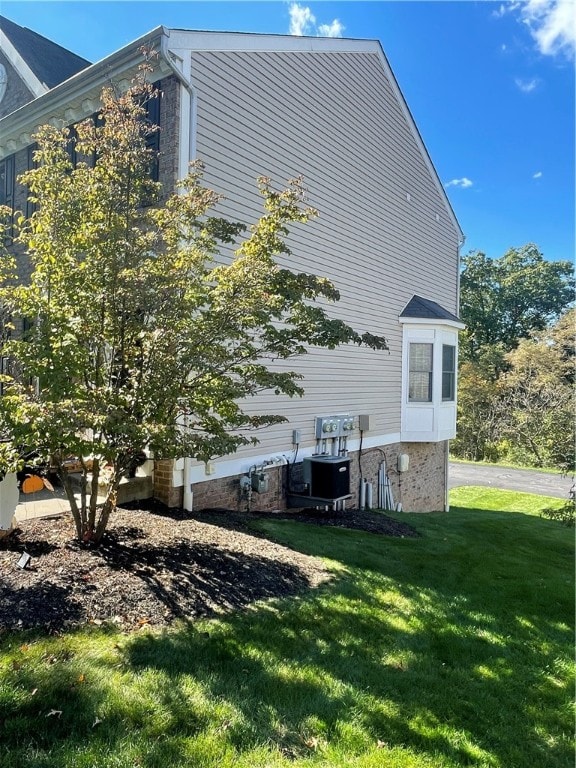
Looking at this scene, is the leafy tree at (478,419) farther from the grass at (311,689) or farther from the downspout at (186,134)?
the grass at (311,689)

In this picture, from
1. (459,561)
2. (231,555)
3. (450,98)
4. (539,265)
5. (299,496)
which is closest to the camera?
(231,555)

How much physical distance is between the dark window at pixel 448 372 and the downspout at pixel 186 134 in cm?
803

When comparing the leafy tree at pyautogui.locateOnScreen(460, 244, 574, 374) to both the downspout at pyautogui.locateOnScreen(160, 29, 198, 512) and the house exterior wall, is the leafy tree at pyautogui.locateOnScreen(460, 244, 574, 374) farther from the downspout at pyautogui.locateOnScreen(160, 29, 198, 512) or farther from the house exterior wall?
the downspout at pyautogui.locateOnScreen(160, 29, 198, 512)

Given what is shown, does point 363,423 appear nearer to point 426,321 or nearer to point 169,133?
point 426,321

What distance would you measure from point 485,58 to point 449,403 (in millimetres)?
8214

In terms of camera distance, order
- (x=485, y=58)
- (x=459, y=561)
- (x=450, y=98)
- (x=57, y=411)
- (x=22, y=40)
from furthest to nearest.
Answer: (x=450, y=98) → (x=485, y=58) → (x=22, y=40) → (x=459, y=561) → (x=57, y=411)

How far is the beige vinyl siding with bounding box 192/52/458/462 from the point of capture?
7.32 m

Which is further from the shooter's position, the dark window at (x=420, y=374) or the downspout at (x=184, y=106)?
the dark window at (x=420, y=374)

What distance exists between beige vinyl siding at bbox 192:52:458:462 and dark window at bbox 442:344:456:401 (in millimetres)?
1335

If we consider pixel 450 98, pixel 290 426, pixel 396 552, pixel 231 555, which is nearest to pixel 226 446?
pixel 231 555

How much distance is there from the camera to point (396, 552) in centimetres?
614

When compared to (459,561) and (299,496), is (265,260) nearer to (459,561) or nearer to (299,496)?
(459,561)

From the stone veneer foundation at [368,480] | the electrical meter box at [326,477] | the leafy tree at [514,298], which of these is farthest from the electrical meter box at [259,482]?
the leafy tree at [514,298]

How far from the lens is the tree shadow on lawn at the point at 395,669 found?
2484 mm
